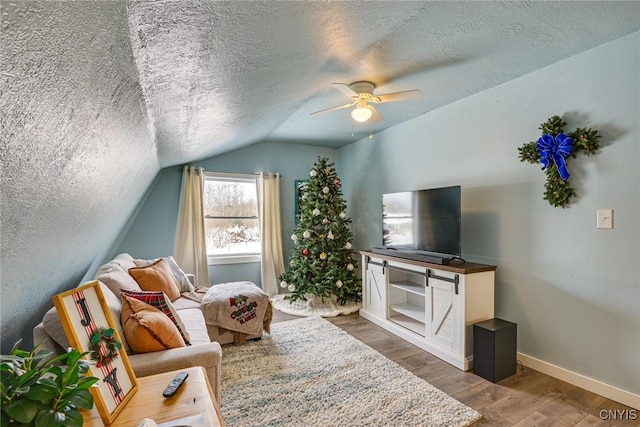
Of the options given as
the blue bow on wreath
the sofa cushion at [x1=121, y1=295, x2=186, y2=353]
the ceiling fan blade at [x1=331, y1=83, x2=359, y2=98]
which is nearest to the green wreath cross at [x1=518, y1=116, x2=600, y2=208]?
the blue bow on wreath

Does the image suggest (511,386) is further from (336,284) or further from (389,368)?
(336,284)

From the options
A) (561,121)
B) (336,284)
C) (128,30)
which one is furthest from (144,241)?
(561,121)

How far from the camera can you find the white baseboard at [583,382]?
2.05 metres

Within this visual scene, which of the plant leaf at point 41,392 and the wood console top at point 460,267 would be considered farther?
the wood console top at point 460,267

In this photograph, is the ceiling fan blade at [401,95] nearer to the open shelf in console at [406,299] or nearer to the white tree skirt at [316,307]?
the open shelf in console at [406,299]

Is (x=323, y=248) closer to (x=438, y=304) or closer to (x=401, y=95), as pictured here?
(x=438, y=304)

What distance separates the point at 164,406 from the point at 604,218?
2903 mm

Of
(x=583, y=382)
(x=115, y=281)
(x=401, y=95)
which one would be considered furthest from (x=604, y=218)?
(x=115, y=281)

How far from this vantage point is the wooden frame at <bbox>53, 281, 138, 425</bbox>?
995mm

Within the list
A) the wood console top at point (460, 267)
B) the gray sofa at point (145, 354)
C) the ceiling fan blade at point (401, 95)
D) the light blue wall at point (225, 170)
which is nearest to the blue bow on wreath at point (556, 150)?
the wood console top at point (460, 267)

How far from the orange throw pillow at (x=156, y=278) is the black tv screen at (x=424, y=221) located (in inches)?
96.0

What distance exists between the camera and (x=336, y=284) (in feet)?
13.5

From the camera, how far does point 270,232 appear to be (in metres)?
4.94

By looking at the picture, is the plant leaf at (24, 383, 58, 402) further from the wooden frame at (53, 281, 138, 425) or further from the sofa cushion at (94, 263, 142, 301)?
the sofa cushion at (94, 263, 142, 301)
